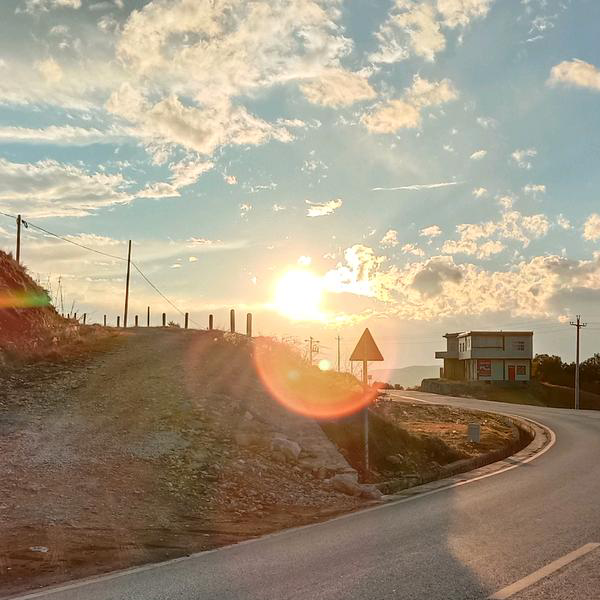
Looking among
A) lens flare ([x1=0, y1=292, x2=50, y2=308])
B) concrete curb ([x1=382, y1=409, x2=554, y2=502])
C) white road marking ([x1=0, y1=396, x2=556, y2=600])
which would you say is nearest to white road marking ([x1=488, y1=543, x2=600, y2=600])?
white road marking ([x1=0, y1=396, x2=556, y2=600])

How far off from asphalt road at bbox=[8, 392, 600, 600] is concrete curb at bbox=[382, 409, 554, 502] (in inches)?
66.0

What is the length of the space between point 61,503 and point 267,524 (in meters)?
3.14

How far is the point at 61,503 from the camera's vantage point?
9656 millimetres

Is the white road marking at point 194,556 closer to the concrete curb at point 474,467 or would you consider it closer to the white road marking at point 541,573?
the concrete curb at point 474,467

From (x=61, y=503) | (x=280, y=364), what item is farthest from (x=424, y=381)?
(x=61, y=503)

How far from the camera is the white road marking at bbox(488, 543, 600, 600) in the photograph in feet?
19.5

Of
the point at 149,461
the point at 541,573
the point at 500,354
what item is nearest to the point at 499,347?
the point at 500,354

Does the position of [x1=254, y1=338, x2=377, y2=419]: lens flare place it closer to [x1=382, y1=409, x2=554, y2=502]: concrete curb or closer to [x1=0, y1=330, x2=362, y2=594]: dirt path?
[x1=0, y1=330, x2=362, y2=594]: dirt path

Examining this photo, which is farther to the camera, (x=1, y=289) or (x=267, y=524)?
(x=1, y=289)

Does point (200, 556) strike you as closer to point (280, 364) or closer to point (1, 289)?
point (280, 364)

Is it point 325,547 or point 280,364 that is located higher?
point 280,364

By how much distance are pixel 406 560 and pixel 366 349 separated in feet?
25.9

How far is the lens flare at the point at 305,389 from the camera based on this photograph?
1719cm

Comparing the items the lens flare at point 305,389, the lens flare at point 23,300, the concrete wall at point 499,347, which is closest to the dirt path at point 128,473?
the lens flare at point 305,389
